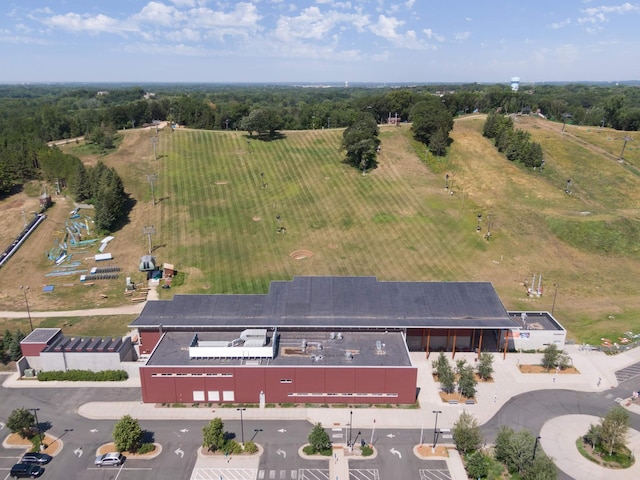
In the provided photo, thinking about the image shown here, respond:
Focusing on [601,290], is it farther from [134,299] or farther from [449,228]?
[134,299]


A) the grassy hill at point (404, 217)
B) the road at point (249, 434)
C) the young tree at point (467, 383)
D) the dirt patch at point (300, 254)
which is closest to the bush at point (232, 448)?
the road at point (249, 434)

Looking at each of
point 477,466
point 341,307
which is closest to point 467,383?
point 477,466

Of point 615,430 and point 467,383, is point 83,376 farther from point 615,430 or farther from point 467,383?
point 615,430

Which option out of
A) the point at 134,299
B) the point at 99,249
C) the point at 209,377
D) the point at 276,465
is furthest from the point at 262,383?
the point at 99,249

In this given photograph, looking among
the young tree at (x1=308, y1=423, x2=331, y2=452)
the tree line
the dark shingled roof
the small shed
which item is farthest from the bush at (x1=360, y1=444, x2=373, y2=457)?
the tree line

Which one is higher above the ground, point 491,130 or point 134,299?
point 491,130

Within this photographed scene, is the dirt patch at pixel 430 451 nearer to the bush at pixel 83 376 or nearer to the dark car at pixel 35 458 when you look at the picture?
the dark car at pixel 35 458
